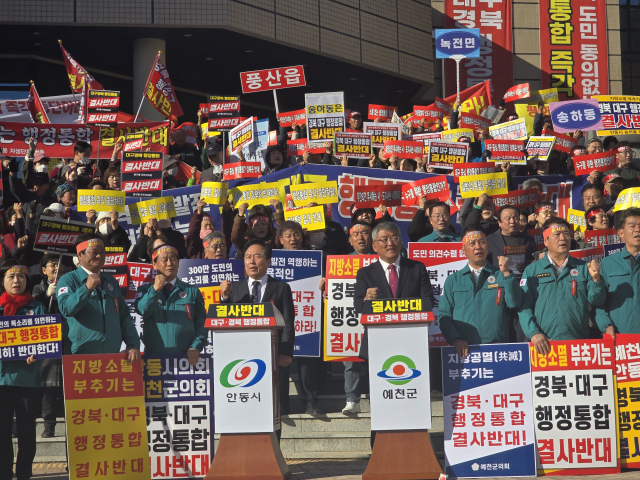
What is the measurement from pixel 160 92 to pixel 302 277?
8.37m

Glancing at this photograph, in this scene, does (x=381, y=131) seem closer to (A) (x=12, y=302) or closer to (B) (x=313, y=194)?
(B) (x=313, y=194)

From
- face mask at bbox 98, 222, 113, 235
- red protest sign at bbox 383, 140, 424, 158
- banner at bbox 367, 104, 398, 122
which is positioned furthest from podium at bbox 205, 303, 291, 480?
banner at bbox 367, 104, 398, 122

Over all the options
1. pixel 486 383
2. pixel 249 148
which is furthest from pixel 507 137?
pixel 486 383

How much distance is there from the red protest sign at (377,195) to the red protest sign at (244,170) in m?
1.98

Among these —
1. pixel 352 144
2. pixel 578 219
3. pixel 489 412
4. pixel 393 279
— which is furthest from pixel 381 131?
pixel 489 412

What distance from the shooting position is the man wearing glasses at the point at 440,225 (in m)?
9.30

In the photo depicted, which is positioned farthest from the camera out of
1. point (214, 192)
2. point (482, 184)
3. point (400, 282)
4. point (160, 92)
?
point (160, 92)

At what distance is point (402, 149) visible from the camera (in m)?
12.9

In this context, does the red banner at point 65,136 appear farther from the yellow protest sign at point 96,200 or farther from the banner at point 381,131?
the banner at point 381,131

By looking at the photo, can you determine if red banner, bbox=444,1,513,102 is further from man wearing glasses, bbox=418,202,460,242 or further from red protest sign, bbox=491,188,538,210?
man wearing glasses, bbox=418,202,460,242

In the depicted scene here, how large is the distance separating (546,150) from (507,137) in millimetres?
1197

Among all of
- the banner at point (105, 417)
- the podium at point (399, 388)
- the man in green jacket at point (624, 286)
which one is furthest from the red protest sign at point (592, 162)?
the banner at point (105, 417)

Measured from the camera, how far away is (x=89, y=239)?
23.3ft

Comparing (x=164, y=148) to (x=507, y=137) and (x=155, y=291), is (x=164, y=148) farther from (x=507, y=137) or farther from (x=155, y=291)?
(x=155, y=291)
